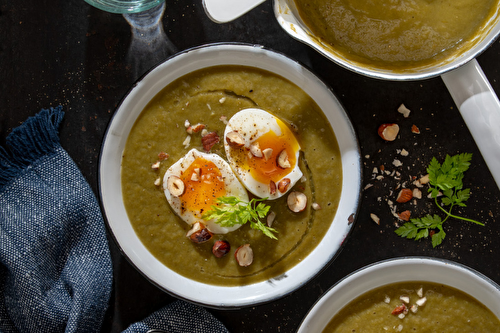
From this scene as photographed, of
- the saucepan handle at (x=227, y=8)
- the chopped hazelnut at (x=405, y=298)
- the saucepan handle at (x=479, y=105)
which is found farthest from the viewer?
the chopped hazelnut at (x=405, y=298)

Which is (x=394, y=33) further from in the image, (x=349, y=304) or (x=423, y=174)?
(x=349, y=304)

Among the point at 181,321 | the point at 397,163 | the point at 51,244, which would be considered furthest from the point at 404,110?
the point at 51,244

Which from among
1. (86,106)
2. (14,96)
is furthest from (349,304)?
(14,96)

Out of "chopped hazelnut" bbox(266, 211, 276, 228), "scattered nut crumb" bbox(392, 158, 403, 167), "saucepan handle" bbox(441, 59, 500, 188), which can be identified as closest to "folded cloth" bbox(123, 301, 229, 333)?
"chopped hazelnut" bbox(266, 211, 276, 228)

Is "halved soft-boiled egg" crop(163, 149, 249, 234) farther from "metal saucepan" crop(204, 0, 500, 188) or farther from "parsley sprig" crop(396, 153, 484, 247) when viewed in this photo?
"parsley sprig" crop(396, 153, 484, 247)

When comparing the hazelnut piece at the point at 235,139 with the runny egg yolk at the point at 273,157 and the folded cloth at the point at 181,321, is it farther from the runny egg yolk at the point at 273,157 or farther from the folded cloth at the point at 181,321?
the folded cloth at the point at 181,321

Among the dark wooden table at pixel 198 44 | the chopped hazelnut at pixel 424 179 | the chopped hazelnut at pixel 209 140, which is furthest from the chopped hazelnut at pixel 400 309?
the chopped hazelnut at pixel 209 140
